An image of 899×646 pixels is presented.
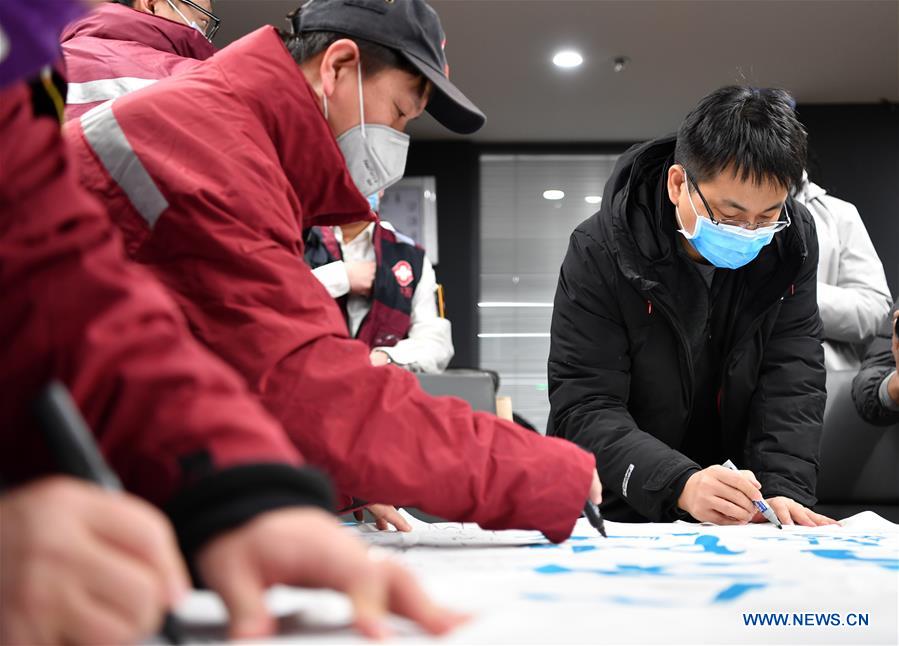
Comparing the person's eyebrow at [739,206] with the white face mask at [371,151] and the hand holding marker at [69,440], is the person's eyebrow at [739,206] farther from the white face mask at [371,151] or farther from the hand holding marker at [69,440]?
the hand holding marker at [69,440]

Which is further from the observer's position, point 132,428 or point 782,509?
point 782,509

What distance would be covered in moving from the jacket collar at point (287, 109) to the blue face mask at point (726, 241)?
76 centimetres

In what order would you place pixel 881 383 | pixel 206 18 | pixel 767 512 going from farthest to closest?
pixel 881 383 < pixel 206 18 < pixel 767 512

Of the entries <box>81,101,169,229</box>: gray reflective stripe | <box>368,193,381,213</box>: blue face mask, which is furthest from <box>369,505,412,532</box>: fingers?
<box>81,101,169,229</box>: gray reflective stripe

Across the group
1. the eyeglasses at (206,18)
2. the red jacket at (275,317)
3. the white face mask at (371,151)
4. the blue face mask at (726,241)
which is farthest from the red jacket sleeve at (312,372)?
the eyeglasses at (206,18)

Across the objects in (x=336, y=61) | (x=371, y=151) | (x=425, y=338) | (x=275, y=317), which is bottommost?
(x=425, y=338)

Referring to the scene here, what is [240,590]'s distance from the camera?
39 centimetres

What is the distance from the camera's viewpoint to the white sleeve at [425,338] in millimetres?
2410

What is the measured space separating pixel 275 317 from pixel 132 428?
320 millimetres

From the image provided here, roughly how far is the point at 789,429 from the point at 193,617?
131 cm

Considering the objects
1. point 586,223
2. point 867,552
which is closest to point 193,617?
point 867,552

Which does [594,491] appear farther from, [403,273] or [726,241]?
[403,273]

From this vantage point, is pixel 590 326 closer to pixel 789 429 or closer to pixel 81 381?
pixel 789 429

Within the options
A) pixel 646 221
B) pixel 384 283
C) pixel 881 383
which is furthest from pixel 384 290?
pixel 881 383
